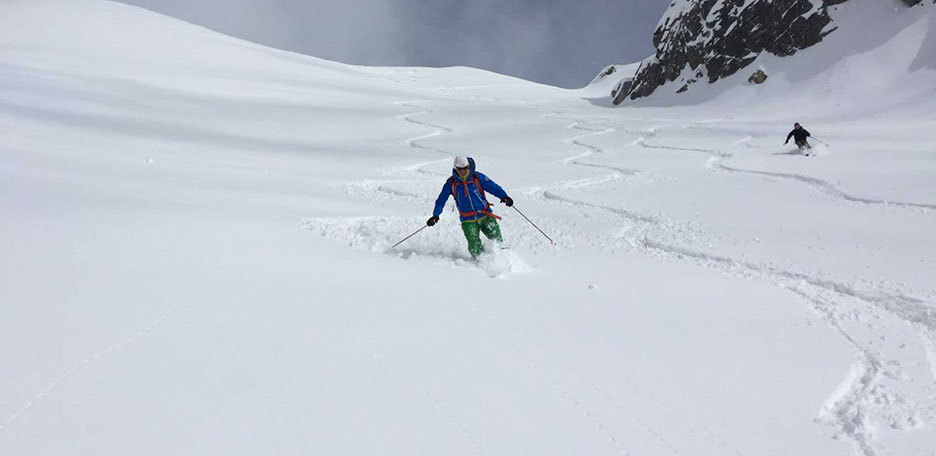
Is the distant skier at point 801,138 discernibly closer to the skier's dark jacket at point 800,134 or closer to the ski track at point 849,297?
the skier's dark jacket at point 800,134

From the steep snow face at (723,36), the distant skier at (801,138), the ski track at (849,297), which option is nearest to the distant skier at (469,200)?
the ski track at (849,297)

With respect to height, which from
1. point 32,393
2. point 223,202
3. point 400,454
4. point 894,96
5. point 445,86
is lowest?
point 894,96

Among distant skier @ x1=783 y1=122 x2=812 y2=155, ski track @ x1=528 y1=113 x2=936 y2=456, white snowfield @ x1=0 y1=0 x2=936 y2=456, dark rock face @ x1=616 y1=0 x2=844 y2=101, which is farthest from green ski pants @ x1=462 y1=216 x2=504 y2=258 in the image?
dark rock face @ x1=616 y1=0 x2=844 y2=101

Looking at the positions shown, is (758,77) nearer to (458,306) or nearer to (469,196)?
(469,196)

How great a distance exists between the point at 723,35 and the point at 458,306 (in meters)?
46.5

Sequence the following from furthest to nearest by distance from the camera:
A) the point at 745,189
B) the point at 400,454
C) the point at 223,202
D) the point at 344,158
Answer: the point at 344,158, the point at 745,189, the point at 223,202, the point at 400,454

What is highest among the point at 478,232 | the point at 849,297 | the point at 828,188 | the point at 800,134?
the point at 478,232

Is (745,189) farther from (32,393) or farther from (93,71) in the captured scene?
(93,71)

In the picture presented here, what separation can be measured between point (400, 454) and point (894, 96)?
32845 millimetres

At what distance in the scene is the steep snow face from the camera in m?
37.4

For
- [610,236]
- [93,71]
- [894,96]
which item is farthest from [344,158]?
[894,96]

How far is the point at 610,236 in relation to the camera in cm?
882

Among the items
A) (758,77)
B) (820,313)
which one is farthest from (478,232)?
(758,77)

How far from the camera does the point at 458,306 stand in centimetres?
→ 550
